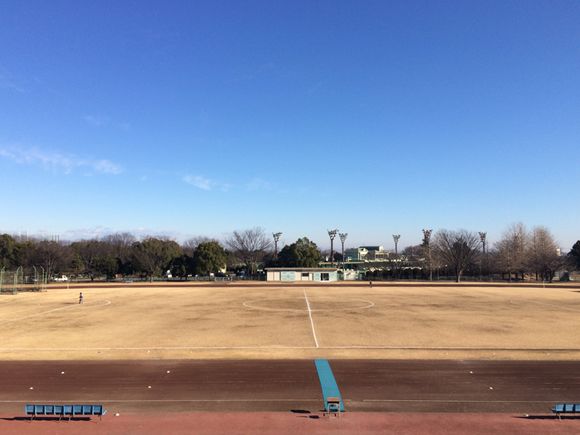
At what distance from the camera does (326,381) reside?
18.4 meters

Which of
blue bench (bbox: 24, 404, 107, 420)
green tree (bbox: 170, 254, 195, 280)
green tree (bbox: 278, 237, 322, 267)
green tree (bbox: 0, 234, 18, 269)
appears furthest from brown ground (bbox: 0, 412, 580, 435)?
green tree (bbox: 0, 234, 18, 269)

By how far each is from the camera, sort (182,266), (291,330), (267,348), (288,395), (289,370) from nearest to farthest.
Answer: (288,395) < (289,370) < (267,348) < (291,330) < (182,266)

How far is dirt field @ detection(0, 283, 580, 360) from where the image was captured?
23875 millimetres

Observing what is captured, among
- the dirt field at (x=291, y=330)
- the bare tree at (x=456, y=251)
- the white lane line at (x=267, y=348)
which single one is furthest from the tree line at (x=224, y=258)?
the white lane line at (x=267, y=348)

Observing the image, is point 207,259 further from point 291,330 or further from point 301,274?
point 291,330

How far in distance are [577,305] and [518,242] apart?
318 feet

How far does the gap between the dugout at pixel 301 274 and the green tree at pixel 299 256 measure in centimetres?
→ 1539

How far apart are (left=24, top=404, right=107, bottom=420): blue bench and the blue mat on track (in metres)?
8.21

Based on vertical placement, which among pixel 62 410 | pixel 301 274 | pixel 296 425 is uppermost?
pixel 301 274

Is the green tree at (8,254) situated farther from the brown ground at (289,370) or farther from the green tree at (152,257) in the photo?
the brown ground at (289,370)

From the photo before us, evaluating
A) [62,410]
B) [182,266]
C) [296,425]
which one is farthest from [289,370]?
[182,266]

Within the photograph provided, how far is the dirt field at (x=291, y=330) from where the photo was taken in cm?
2388

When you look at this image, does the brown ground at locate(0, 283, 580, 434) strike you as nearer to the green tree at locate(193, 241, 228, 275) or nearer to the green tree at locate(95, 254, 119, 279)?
the green tree at locate(193, 241, 228, 275)

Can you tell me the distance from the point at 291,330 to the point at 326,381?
12.3 m
